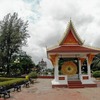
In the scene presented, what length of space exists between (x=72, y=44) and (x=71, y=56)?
4.73 ft

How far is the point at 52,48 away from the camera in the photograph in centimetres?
2122

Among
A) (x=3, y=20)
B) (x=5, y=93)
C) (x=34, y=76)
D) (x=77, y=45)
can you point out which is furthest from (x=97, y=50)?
(x=3, y=20)

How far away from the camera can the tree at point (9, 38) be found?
4188cm

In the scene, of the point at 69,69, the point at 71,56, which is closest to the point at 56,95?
the point at 69,69

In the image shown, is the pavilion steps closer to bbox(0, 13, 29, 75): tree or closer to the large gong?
the large gong

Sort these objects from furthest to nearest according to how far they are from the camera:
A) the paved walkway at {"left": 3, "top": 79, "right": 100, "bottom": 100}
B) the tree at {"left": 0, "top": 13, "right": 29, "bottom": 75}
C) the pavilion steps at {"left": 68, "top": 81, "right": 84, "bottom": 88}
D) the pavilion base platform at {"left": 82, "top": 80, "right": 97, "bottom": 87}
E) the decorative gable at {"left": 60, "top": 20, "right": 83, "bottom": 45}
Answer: the tree at {"left": 0, "top": 13, "right": 29, "bottom": 75} < the decorative gable at {"left": 60, "top": 20, "right": 83, "bottom": 45} < the pavilion base platform at {"left": 82, "top": 80, "right": 97, "bottom": 87} < the pavilion steps at {"left": 68, "top": 81, "right": 84, "bottom": 88} < the paved walkway at {"left": 3, "top": 79, "right": 100, "bottom": 100}

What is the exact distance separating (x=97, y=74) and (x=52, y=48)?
16962mm

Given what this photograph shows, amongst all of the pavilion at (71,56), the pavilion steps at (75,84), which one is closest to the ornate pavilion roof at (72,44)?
the pavilion at (71,56)

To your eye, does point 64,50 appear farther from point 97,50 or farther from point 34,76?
point 34,76

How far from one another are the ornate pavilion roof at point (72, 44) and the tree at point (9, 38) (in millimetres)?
21143

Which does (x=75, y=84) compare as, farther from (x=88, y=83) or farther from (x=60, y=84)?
(x=60, y=84)

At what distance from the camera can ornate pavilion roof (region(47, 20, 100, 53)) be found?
21.0m

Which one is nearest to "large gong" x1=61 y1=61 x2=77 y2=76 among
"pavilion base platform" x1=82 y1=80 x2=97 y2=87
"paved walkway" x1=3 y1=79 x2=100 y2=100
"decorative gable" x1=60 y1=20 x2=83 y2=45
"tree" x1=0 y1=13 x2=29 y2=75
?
"pavilion base platform" x1=82 y1=80 x2=97 y2=87

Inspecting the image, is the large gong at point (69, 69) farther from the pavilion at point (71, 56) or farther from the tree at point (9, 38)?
the tree at point (9, 38)
